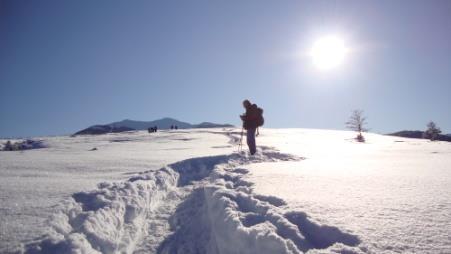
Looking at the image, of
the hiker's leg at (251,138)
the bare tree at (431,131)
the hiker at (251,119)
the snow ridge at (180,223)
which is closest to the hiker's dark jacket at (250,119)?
the hiker at (251,119)

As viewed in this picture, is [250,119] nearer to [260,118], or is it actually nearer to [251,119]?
[251,119]

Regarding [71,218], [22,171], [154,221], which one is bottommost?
[154,221]

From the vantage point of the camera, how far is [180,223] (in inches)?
253

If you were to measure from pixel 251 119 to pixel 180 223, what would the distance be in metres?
8.18

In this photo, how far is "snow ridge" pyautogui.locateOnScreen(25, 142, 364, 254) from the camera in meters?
4.04

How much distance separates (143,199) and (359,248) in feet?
16.4

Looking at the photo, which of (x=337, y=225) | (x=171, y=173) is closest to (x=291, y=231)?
(x=337, y=225)

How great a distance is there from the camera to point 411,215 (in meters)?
4.09

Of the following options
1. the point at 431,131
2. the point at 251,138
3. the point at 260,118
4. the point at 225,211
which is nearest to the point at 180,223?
the point at 225,211

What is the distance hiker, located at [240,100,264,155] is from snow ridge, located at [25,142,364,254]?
18.0 feet

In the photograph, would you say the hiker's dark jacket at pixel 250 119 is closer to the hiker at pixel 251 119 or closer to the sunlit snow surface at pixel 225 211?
the hiker at pixel 251 119

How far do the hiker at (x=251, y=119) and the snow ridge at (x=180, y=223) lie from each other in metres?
5.47

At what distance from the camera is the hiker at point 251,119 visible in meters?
13.9

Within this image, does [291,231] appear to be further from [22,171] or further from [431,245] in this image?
[22,171]
